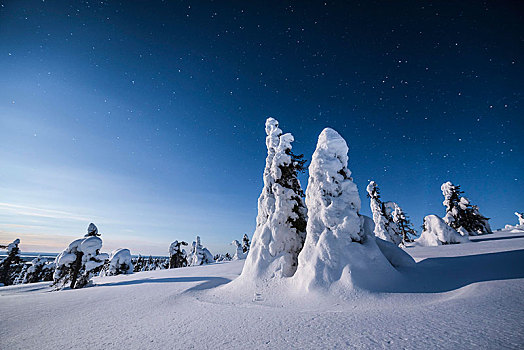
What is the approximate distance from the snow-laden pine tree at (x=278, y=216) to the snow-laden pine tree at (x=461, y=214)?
3000 cm

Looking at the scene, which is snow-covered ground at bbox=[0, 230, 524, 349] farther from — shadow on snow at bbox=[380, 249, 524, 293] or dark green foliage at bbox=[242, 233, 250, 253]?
dark green foliage at bbox=[242, 233, 250, 253]

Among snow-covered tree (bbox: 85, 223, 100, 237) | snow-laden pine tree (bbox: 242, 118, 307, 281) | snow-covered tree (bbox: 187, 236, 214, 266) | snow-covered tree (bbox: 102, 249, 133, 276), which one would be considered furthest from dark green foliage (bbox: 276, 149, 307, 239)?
snow-covered tree (bbox: 187, 236, 214, 266)

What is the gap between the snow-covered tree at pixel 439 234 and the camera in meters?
21.3

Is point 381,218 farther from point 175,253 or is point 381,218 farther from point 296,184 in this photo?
point 175,253

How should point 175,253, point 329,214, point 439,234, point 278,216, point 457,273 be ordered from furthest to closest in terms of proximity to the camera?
point 175,253
point 439,234
point 278,216
point 329,214
point 457,273

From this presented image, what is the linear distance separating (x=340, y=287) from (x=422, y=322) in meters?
3.47

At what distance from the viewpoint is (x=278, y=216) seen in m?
12.4

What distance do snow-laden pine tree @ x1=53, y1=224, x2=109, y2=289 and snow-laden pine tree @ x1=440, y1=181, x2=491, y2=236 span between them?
45417mm

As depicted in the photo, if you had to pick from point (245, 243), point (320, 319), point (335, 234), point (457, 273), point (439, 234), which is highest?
point (439, 234)

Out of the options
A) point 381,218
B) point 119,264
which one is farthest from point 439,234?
point 119,264

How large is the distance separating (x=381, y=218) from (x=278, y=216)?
77.0 feet

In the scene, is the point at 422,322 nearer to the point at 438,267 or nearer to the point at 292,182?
the point at 438,267

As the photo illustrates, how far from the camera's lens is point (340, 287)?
777 cm

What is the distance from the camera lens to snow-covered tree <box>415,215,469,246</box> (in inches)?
840
